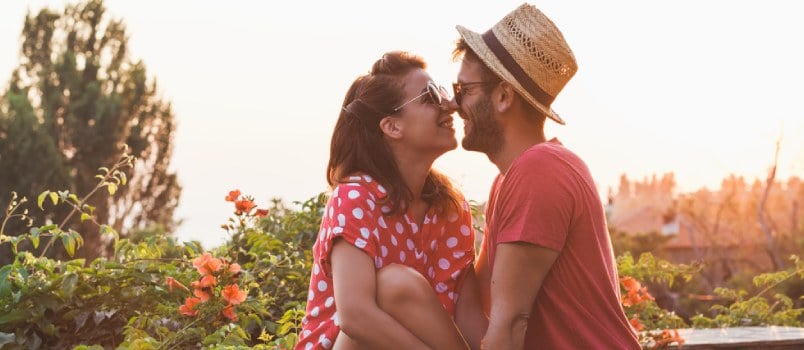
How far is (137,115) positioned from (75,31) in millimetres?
2838

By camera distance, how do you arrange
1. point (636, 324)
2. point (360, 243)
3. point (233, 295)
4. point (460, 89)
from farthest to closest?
point (636, 324) < point (233, 295) < point (460, 89) < point (360, 243)

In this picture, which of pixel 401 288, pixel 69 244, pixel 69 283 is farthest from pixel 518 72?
pixel 69 283

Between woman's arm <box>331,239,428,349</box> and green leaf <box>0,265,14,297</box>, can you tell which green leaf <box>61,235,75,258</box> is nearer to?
green leaf <box>0,265,14,297</box>

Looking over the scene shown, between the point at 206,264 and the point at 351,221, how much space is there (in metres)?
1.50

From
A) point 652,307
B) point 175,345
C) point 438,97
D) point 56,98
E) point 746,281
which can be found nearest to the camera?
point 438,97

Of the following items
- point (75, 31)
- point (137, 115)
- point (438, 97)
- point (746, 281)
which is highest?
point (75, 31)

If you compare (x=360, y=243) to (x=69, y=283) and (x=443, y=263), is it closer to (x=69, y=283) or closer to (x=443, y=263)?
(x=443, y=263)

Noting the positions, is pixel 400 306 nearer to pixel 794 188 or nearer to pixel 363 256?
pixel 363 256

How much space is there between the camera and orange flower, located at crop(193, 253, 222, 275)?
3801 millimetres

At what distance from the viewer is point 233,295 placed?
3768 mm

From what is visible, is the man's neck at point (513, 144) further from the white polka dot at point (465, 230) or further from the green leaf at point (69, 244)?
the green leaf at point (69, 244)

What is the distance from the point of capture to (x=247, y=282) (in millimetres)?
4215

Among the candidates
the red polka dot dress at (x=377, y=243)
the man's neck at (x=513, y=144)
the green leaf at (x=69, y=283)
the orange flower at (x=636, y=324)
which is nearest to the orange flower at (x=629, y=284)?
the orange flower at (x=636, y=324)

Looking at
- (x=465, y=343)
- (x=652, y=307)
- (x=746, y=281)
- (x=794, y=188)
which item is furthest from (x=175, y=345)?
(x=794, y=188)
